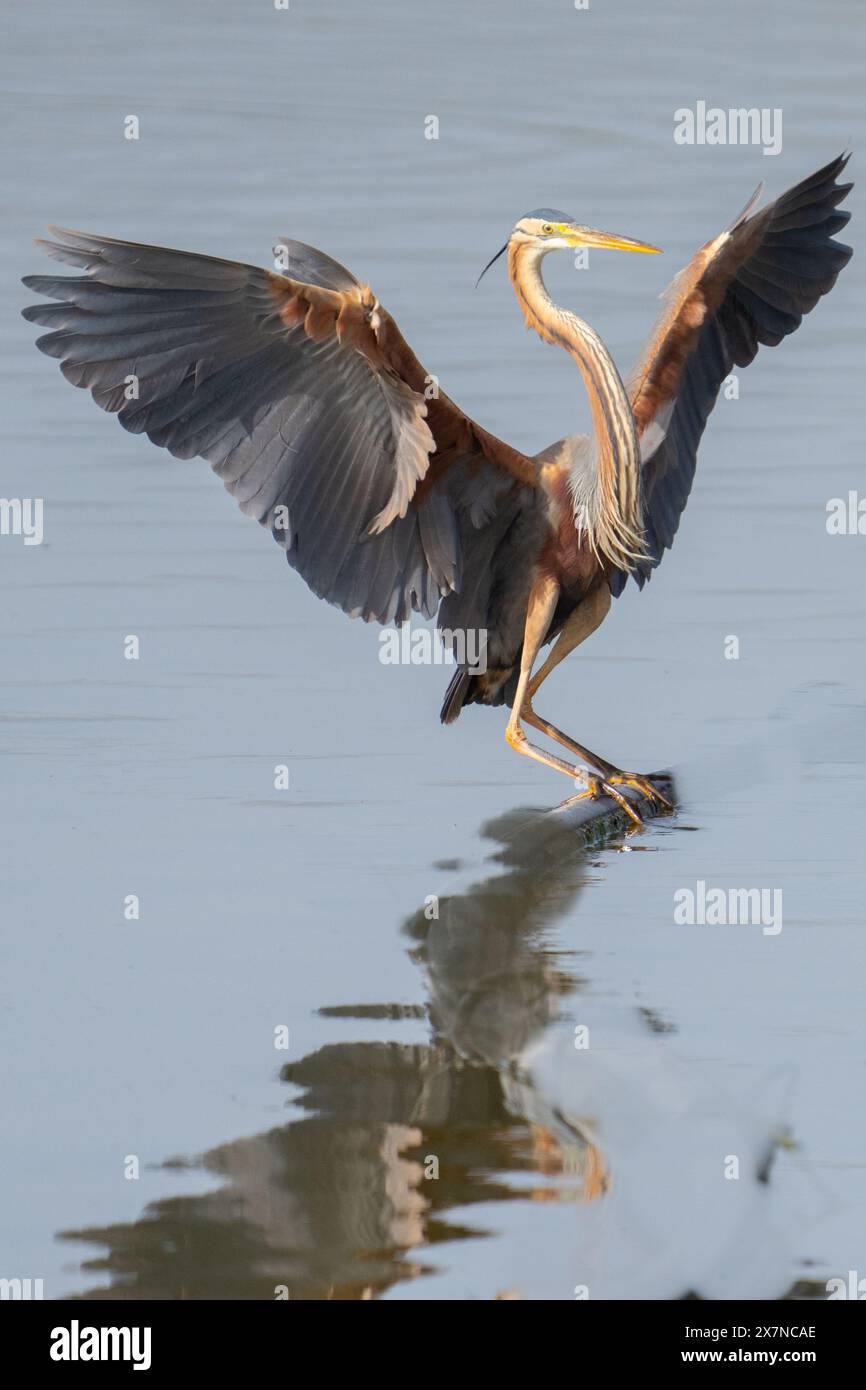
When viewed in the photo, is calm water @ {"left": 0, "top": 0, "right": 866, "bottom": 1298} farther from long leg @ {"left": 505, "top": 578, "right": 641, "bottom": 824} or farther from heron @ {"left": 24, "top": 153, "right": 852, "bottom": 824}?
heron @ {"left": 24, "top": 153, "right": 852, "bottom": 824}

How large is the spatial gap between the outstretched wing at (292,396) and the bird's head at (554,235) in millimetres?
783

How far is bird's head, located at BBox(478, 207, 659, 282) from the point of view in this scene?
7695 mm

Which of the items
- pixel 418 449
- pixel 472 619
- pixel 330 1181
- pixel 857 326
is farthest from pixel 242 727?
pixel 857 326

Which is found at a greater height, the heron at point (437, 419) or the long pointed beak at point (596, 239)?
the long pointed beak at point (596, 239)

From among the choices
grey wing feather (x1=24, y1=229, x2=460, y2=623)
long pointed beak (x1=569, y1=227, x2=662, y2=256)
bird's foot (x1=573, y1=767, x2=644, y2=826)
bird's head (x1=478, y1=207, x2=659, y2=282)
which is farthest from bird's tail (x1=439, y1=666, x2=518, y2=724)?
long pointed beak (x1=569, y1=227, x2=662, y2=256)

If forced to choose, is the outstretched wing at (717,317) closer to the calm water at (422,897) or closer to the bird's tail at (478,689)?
the bird's tail at (478,689)

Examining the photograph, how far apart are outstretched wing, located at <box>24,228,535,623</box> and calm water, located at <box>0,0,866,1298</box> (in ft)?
2.88

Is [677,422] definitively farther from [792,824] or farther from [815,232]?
[792,824]

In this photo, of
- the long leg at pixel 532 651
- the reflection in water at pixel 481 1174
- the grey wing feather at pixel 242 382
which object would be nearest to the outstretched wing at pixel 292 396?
the grey wing feather at pixel 242 382

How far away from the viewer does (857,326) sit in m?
14.7

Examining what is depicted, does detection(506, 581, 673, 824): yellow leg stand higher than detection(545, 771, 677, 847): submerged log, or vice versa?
detection(506, 581, 673, 824): yellow leg

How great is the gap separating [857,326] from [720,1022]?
9.65m

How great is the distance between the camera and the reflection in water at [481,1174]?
15.1 ft

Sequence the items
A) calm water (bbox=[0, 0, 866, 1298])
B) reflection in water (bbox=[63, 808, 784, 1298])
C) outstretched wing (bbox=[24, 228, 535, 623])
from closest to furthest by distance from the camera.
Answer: reflection in water (bbox=[63, 808, 784, 1298]) → calm water (bbox=[0, 0, 866, 1298]) → outstretched wing (bbox=[24, 228, 535, 623])
